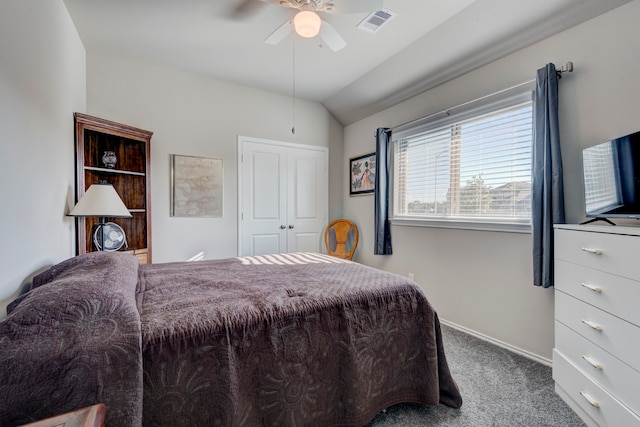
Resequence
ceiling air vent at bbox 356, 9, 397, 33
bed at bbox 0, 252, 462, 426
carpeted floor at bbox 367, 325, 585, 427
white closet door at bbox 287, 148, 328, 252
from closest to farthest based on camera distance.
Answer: bed at bbox 0, 252, 462, 426
carpeted floor at bbox 367, 325, 585, 427
ceiling air vent at bbox 356, 9, 397, 33
white closet door at bbox 287, 148, 328, 252

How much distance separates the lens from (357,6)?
1771 millimetres

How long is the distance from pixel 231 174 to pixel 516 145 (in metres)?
3.10

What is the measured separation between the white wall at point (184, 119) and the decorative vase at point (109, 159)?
41cm

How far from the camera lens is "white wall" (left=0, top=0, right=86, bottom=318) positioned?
1.22 metres

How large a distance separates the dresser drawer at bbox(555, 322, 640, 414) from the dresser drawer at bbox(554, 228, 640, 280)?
41 cm

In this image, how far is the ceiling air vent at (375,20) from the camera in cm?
222

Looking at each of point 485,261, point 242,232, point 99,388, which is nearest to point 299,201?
point 242,232

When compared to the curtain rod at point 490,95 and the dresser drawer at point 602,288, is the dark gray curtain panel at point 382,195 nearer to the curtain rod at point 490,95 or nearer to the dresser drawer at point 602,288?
the curtain rod at point 490,95

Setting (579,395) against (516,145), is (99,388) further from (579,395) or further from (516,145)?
(516,145)

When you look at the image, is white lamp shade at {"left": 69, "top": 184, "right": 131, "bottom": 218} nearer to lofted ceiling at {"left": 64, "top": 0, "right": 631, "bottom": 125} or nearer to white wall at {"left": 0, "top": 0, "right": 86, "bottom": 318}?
white wall at {"left": 0, "top": 0, "right": 86, "bottom": 318}

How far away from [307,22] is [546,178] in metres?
1.99

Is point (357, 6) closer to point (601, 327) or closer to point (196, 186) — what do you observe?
point (601, 327)

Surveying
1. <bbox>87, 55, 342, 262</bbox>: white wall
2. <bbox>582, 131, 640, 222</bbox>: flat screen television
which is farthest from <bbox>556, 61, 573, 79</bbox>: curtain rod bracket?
<bbox>87, 55, 342, 262</bbox>: white wall

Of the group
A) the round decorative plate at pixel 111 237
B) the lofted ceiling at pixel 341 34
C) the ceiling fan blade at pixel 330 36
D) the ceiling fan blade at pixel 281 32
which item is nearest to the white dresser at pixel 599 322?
the lofted ceiling at pixel 341 34
